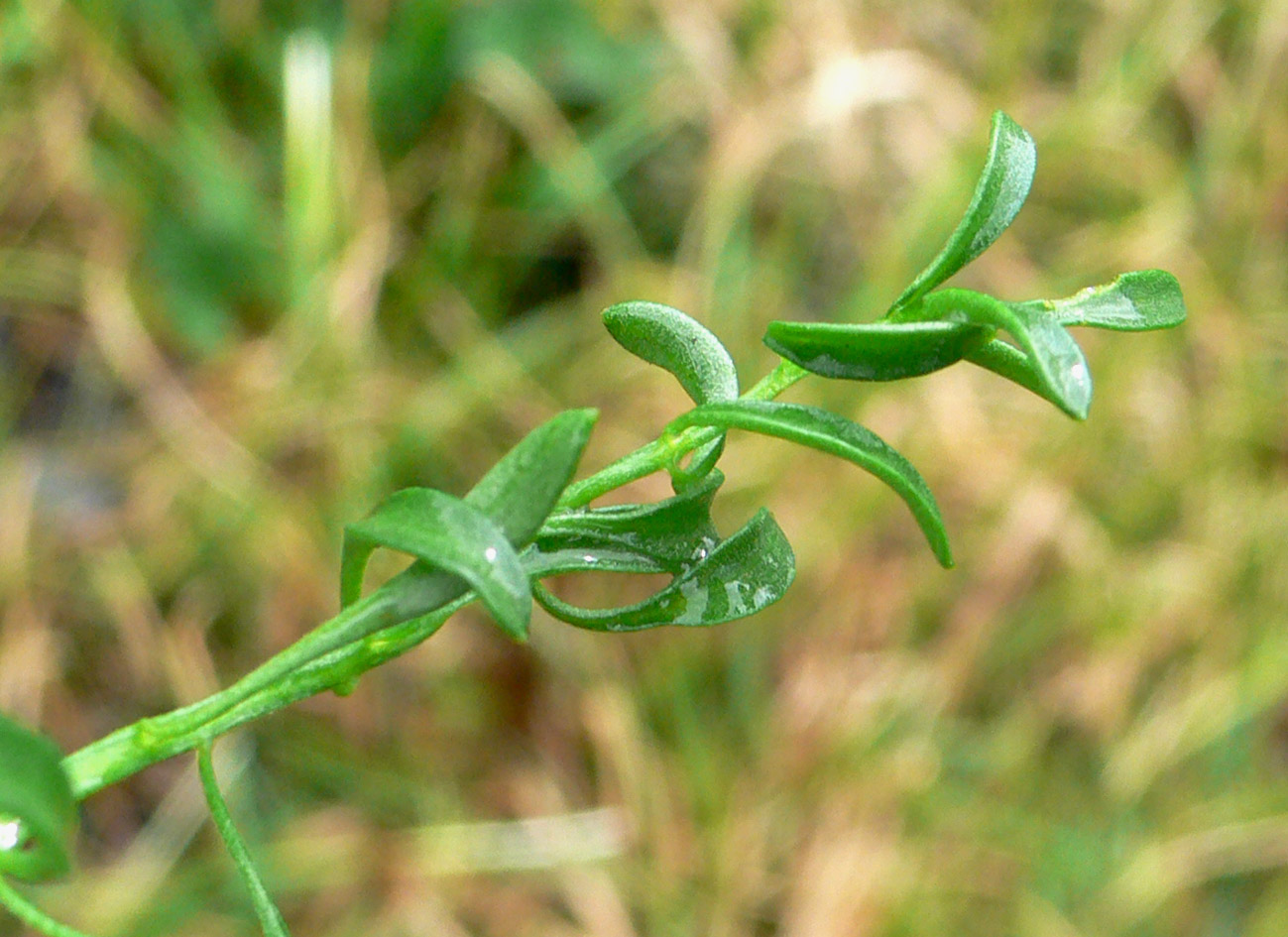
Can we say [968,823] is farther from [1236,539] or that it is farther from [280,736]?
[280,736]

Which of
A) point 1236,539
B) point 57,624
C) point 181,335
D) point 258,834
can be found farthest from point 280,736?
point 1236,539

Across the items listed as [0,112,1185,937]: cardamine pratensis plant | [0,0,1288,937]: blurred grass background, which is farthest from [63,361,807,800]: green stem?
[0,0,1288,937]: blurred grass background

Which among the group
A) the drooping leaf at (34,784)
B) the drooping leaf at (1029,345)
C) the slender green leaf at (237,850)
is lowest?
the slender green leaf at (237,850)

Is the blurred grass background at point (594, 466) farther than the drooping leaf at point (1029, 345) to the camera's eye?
Yes

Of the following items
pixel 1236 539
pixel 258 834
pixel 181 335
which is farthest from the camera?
pixel 1236 539

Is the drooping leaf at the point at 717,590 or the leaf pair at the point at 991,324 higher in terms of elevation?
the leaf pair at the point at 991,324

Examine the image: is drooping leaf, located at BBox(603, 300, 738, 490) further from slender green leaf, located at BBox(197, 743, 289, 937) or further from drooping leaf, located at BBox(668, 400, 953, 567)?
slender green leaf, located at BBox(197, 743, 289, 937)

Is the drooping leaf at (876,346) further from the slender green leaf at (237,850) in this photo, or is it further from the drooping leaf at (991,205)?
the slender green leaf at (237,850)

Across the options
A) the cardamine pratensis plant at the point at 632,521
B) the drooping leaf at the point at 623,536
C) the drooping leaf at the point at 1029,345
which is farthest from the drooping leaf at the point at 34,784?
the drooping leaf at the point at 1029,345
